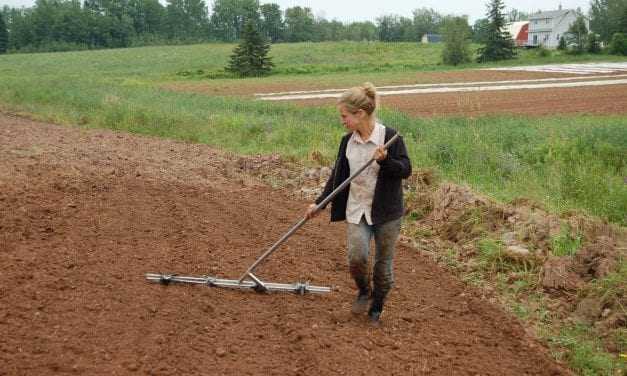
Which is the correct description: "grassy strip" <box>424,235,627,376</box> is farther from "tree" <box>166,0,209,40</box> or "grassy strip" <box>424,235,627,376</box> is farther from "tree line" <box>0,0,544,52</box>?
"tree" <box>166,0,209,40</box>

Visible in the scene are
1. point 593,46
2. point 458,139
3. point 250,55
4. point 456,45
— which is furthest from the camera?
point 593,46

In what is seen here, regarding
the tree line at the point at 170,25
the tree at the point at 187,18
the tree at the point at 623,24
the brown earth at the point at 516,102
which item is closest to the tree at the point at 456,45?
the tree at the point at 623,24

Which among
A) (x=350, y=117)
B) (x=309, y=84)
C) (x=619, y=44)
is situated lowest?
(x=309, y=84)

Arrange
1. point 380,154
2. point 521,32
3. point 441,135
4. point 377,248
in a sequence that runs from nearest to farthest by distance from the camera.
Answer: point 380,154 < point 377,248 < point 441,135 < point 521,32

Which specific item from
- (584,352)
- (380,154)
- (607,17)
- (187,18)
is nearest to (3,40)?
(187,18)

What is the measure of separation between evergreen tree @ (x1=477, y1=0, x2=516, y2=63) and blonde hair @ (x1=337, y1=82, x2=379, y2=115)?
50.6 m

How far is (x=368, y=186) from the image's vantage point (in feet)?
13.9

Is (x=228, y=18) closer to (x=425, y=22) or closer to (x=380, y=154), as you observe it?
(x=425, y=22)

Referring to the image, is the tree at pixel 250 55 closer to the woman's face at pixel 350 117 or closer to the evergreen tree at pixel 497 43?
the evergreen tree at pixel 497 43

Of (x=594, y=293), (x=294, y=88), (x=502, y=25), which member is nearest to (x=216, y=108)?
(x=294, y=88)

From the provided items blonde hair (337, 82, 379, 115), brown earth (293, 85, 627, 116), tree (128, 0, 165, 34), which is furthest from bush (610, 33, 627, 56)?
tree (128, 0, 165, 34)

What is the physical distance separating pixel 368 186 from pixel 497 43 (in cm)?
5080

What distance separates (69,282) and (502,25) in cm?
5207

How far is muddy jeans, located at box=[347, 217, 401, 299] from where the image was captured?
4250 millimetres
